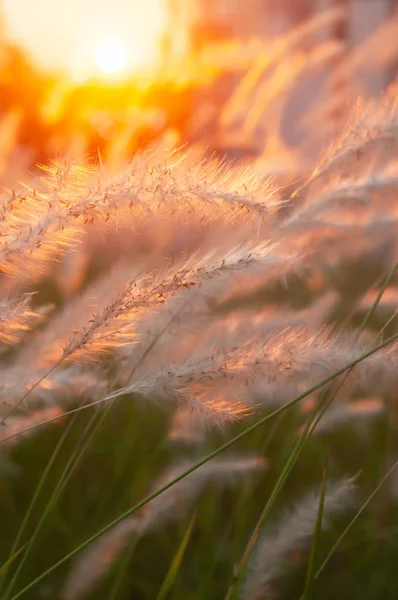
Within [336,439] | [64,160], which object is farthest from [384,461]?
[64,160]

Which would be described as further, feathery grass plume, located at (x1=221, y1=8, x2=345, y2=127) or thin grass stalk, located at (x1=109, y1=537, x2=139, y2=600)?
feathery grass plume, located at (x1=221, y1=8, x2=345, y2=127)

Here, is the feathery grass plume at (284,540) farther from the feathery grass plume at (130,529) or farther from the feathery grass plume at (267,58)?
the feathery grass plume at (267,58)

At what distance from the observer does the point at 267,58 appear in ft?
4.99

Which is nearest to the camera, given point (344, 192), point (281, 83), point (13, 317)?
point (13, 317)

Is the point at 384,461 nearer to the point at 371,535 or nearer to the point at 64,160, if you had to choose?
the point at 371,535

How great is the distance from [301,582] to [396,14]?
1237 mm

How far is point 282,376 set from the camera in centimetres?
61

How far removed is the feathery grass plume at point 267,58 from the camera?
5.01 ft

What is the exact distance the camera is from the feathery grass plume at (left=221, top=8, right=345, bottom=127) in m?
1.53

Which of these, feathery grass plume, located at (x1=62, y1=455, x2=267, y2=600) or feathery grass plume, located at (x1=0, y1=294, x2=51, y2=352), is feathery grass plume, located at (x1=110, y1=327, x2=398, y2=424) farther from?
feathery grass plume, located at (x1=62, y1=455, x2=267, y2=600)

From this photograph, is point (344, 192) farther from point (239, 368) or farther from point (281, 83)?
point (281, 83)

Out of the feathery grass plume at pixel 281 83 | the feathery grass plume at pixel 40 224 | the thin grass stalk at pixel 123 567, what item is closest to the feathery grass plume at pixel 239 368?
the feathery grass plume at pixel 40 224

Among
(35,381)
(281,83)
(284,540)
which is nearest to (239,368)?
(35,381)

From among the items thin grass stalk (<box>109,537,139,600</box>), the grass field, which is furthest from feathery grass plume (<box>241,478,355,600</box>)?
thin grass stalk (<box>109,537,139,600</box>)
